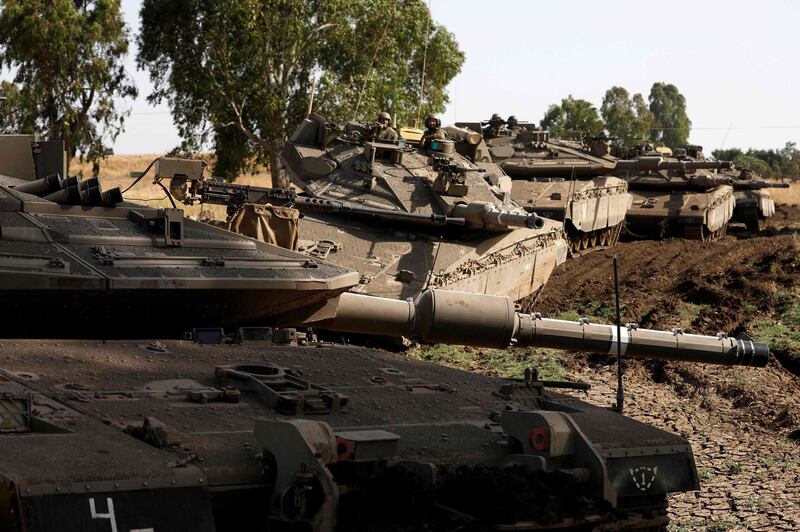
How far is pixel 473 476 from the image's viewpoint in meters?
6.22

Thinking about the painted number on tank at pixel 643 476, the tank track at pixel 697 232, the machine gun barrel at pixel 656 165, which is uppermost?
the machine gun barrel at pixel 656 165

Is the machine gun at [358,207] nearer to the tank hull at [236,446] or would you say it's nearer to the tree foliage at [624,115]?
the tank hull at [236,446]

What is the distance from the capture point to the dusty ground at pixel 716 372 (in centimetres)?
1127

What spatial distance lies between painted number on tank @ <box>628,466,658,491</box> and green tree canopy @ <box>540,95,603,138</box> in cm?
7565

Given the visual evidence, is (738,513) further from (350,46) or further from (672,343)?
(350,46)

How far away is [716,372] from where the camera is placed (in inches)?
661

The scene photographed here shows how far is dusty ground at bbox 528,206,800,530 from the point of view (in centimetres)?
1127

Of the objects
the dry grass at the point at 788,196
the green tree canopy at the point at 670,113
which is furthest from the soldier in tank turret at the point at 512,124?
the green tree canopy at the point at 670,113

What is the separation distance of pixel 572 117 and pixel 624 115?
623 inches

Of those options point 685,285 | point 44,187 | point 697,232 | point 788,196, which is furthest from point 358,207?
point 788,196

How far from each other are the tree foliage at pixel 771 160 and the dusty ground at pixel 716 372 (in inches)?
1619

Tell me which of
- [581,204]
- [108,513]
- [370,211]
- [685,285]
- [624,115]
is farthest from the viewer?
[624,115]

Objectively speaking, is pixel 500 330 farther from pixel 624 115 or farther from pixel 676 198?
pixel 624 115

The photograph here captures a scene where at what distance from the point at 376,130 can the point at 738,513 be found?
1288 cm
